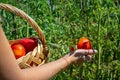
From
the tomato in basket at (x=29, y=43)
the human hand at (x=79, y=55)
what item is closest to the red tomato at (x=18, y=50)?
the tomato in basket at (x=29, y=43)

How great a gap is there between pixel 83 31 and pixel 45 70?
1153 mm

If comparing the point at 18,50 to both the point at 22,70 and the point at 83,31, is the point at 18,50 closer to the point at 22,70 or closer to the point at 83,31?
the point at 22,70

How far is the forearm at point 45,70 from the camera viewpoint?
1.78 metres

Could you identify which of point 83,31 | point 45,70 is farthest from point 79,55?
point 83,31

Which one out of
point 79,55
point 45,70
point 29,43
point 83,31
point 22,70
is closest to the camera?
point 22,70

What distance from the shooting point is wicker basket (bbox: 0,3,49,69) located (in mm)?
2273

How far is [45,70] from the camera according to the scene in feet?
6.13

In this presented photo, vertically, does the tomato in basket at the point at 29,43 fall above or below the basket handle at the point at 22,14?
below

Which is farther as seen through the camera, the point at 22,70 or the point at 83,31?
the point at 83,31

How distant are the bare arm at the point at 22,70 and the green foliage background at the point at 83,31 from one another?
714mm

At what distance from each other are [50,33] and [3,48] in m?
1.45

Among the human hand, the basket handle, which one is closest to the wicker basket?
the basket handle

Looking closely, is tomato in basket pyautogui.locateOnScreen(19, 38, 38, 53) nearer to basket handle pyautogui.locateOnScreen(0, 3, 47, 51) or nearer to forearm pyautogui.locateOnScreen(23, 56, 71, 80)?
basket handle pyautogui.locateOnScreen(0, 3, 47, 51)

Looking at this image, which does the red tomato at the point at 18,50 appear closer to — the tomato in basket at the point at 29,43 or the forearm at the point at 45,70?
the tomato in basket at the point at 29,43
